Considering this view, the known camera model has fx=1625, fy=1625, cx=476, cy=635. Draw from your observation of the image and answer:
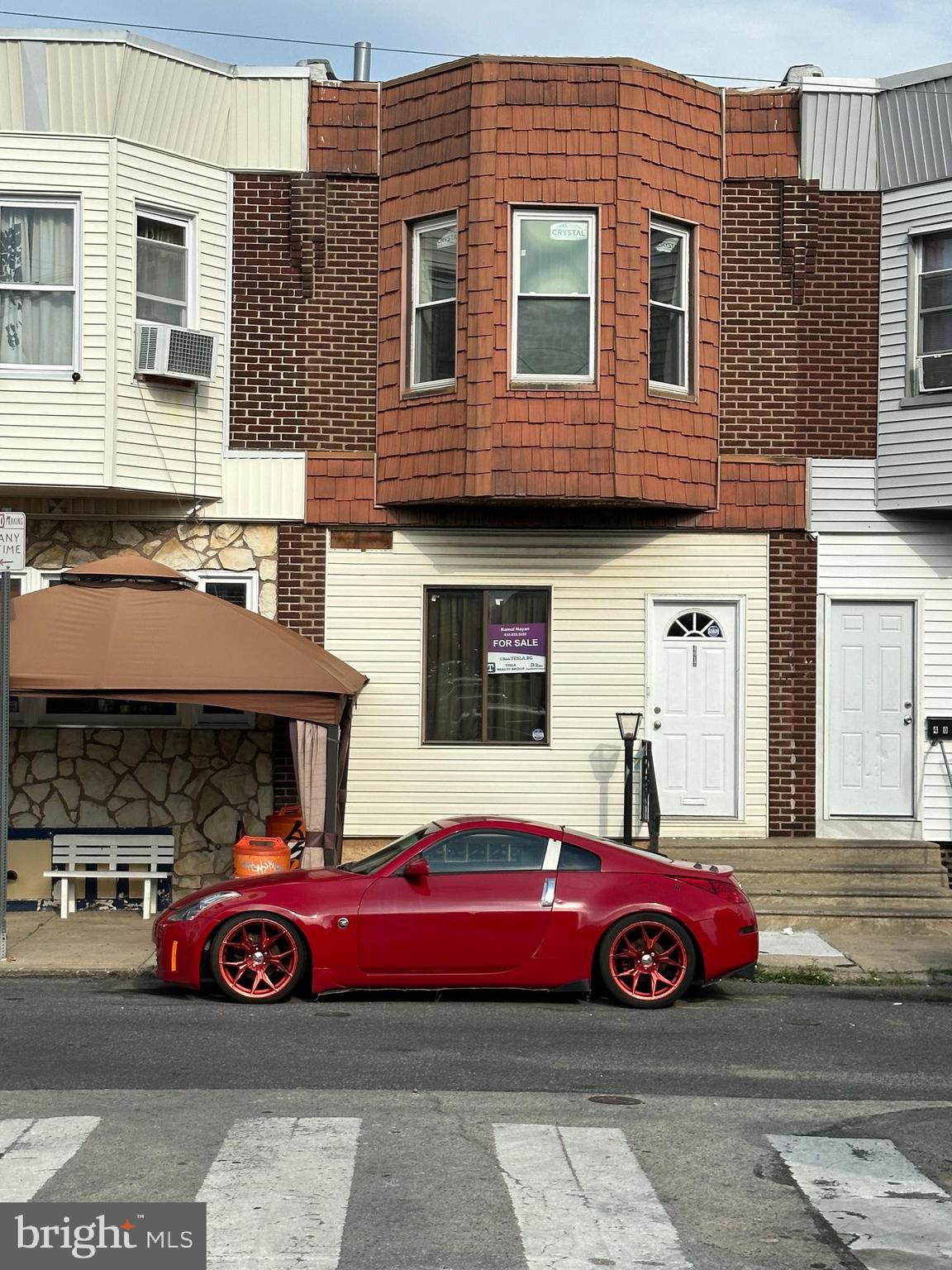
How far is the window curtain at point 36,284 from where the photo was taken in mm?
15406

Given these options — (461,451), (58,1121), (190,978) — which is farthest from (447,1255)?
(461,451)

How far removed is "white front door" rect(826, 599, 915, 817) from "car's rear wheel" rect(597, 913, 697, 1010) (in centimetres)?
551

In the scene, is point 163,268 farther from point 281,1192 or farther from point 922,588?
point 281,1192

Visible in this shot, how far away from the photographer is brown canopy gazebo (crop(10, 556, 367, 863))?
13.3 m

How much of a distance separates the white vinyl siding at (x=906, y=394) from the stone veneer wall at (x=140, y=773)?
20.7 ft

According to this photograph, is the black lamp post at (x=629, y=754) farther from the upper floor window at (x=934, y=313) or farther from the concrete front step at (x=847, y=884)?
the upper floor window at (x=934, y=313)

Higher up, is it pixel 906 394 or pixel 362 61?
pixel 362 61

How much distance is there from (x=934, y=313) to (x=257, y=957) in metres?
9.52

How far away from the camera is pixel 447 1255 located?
575 centimetres

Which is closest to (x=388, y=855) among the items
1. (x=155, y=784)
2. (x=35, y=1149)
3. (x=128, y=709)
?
(x=35, y=1149)

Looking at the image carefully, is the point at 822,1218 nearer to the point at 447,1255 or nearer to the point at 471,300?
the point at 447,1255

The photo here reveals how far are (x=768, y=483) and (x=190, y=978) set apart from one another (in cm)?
811

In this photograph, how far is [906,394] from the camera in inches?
633

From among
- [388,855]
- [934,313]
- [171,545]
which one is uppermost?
[934,313]
